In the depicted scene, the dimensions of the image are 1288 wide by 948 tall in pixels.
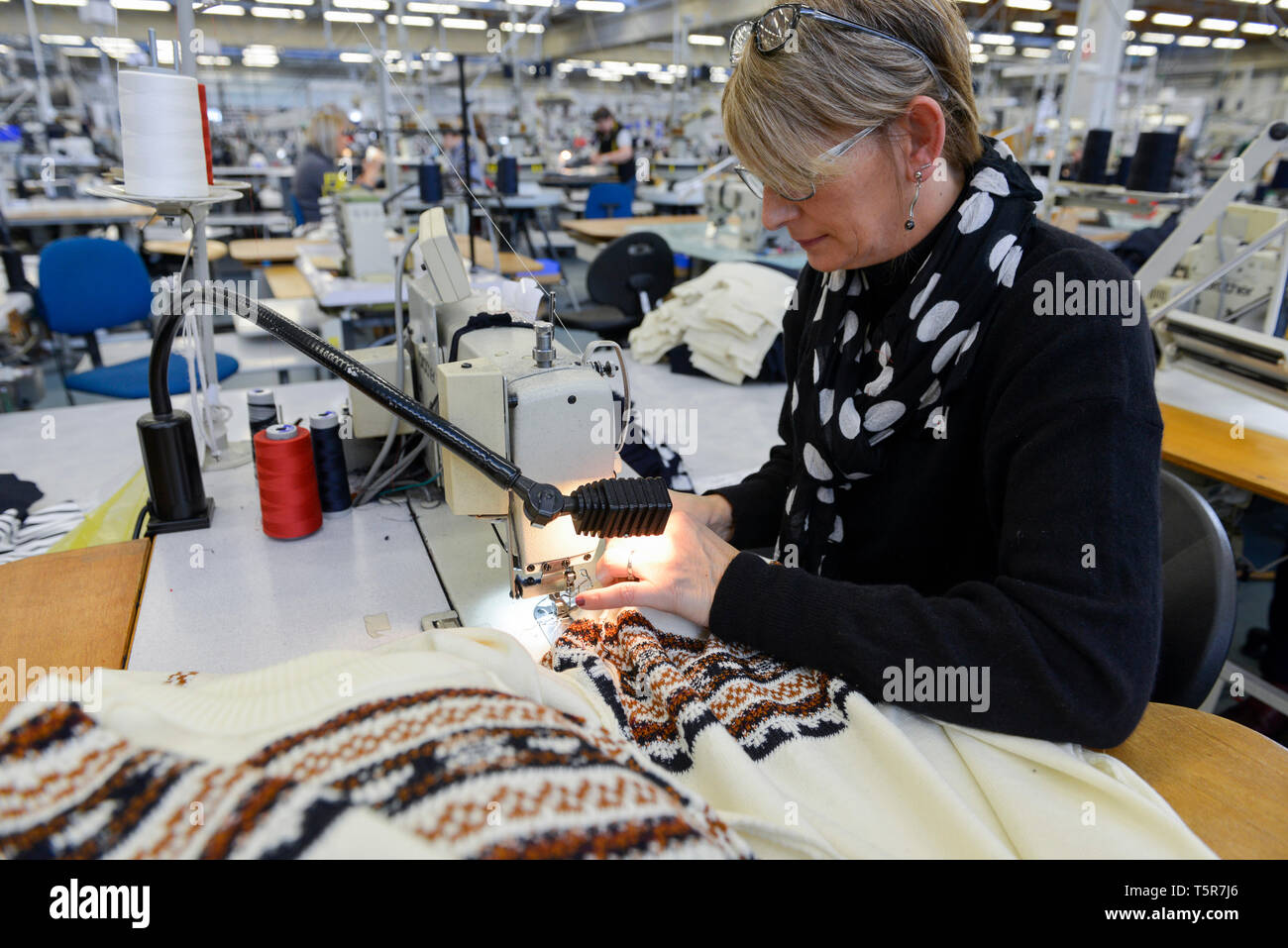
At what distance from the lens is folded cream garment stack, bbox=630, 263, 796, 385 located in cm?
223

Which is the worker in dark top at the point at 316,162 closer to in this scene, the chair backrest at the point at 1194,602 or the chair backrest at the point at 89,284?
the chair backrest at the point at 89,284

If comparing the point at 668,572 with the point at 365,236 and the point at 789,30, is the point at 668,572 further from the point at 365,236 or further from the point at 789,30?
the point at 365,236

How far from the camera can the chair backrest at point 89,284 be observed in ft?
10.8

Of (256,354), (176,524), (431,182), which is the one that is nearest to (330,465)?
(176,524)

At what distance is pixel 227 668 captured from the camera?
95cm

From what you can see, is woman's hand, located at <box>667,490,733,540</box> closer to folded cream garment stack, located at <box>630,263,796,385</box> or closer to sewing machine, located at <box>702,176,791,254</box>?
folded cream garment stack, located at <box>630,263,796,385</box>

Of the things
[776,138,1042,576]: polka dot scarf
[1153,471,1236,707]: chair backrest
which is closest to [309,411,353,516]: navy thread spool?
[776,138,1042,576]: polka dot scarf

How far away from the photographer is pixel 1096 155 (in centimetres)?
361

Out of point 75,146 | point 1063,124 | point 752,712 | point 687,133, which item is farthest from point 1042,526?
point 687,133

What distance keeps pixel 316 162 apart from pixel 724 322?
3.72 meters

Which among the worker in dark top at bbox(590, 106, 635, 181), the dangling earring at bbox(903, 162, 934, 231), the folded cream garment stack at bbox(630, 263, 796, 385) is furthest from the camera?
the worker in dark top at bbox(590, 106, 635, 181)

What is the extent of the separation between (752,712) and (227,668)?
2.01ft

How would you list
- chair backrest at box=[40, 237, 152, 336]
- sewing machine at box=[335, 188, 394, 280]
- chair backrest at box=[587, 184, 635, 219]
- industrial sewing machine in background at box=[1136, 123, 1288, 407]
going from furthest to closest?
1. chair backrest at box=[587, 184, 635, 219]
2. chair backrest at box=[40, 237, 152, 336]
3. sewing machine at box=[335, 188, 394, 280]
4. industrial sewing machine in background at box=[1136, 123, 1288, 407]
